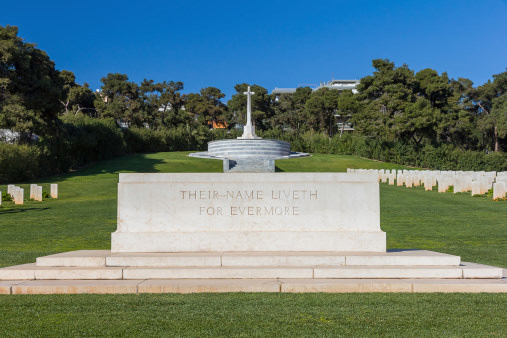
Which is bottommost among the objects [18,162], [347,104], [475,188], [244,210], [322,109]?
[475,188]

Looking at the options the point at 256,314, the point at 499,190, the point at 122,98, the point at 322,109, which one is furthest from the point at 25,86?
the point at 322,109

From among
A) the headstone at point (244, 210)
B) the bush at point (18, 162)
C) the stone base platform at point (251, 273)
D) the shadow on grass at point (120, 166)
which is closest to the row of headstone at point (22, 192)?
the bush at point (18, 162)

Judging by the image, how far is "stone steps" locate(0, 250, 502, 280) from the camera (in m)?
4.87

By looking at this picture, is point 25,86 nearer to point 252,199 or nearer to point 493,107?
point 252,199

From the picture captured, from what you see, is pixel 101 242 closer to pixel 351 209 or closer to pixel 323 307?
pixel 351 209

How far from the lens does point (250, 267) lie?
4.98 m

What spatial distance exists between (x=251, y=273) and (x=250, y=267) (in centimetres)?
13

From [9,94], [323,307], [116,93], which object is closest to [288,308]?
[323,307]

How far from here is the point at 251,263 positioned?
16.8ft

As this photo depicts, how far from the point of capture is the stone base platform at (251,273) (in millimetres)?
4504

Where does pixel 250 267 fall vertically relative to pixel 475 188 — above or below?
below

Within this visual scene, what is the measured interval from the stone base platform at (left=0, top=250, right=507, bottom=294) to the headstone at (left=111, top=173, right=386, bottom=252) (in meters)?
0.25

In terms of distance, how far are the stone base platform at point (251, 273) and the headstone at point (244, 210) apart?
251 millimetres

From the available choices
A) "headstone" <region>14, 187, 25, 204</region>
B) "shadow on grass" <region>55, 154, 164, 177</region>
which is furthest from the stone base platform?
"shadow on grass" <region>55, 154, 164, 177</region>
